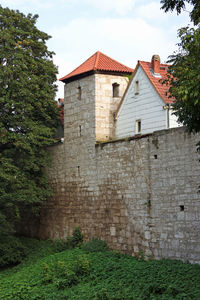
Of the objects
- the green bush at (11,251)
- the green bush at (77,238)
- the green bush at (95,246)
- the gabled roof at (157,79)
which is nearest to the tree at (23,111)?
the green bush at (11,251)

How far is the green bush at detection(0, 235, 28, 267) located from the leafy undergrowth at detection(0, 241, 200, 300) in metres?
0.46

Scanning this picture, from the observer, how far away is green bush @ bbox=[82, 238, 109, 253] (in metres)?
18.6

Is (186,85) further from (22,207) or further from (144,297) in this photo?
(22,207)

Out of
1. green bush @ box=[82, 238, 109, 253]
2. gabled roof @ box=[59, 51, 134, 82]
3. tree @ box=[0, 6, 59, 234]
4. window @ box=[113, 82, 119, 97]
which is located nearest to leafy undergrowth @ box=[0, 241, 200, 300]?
green bush @ box=[82, 238, 109, 253]

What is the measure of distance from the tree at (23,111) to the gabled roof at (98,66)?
3.59 ft

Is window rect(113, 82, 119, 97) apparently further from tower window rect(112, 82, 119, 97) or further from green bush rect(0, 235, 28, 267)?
green bush rect(0, 235, 28, 267)

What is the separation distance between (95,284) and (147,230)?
10.3ft

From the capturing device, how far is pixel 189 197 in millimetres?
15383

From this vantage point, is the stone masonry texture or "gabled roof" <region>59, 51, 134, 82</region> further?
"gabled roof" <region>59, 51, 134, 82</region>

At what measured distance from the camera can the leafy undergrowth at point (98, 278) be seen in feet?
41.0

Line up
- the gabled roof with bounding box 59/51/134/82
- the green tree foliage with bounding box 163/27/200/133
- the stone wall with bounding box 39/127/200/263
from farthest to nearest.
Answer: the gabled roof with bounding box 59/51/134/82
the stone wall with bounding box 39/127/200/263
the green tree foliage with bounding box 163/27/200/133

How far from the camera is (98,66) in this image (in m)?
21.2

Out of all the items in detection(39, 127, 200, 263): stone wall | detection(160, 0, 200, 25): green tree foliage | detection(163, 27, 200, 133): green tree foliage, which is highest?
detection(160, 0, 200, 25): green tree foliage

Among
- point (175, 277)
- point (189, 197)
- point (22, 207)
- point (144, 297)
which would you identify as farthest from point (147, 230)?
point (22, 207)
